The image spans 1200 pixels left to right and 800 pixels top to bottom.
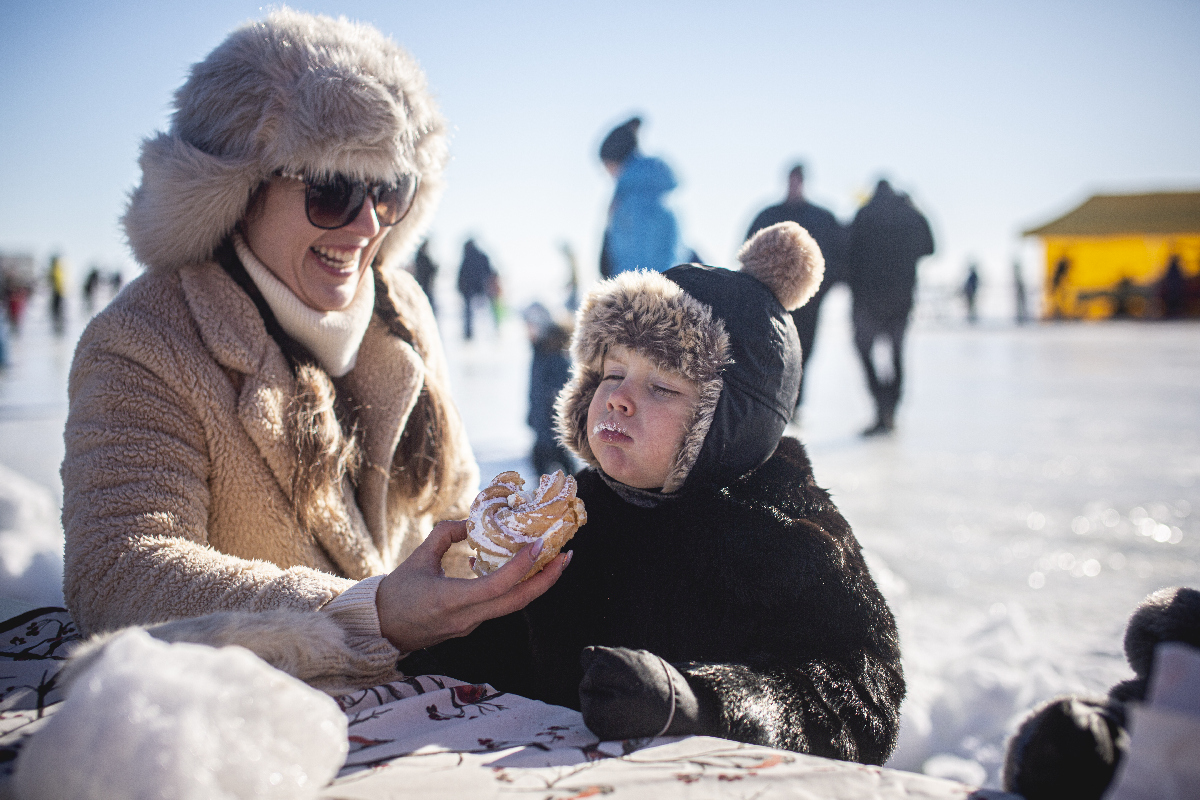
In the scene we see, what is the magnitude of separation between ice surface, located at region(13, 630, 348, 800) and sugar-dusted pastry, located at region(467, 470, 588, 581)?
1.60ft

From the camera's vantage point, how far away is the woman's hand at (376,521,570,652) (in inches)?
44.5

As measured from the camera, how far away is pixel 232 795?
2.13ft

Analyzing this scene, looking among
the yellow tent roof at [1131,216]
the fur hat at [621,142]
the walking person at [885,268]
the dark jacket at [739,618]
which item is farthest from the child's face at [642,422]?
the yellow tent roof at [1131,216]

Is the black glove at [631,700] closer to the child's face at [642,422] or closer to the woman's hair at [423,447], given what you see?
the child's face at [642,422]

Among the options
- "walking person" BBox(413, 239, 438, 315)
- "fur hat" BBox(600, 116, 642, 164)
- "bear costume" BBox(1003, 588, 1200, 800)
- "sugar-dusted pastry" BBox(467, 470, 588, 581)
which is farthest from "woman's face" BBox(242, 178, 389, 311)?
"walking person" BBox(413, 239, 438, 315)

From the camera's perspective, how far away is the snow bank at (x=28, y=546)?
1.83 meters

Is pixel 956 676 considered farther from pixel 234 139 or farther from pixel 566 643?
pixel 234 139

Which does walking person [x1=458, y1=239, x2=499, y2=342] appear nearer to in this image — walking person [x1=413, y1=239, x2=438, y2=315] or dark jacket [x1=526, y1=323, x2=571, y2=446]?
walking person [x1=413, y1=239, x2=438, y2=315]

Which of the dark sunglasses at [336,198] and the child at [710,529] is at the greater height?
the dark sunglasses at [336,198]

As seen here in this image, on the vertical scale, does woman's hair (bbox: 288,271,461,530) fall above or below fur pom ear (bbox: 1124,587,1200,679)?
above

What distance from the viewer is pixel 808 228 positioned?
1977 mm

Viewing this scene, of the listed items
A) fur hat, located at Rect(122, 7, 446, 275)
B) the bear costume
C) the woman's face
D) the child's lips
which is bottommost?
the bear costume

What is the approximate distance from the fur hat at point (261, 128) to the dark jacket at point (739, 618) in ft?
3.04

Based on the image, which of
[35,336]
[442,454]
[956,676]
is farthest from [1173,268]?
[35,336]
